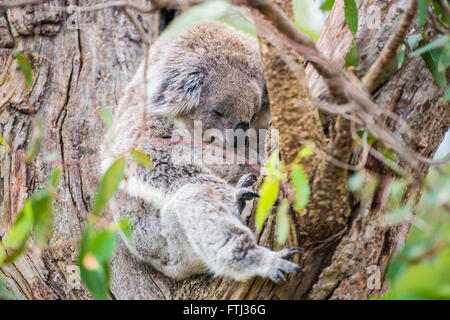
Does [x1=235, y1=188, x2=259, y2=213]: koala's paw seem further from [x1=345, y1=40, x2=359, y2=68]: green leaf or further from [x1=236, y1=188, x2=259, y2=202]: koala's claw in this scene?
[x1=345, y1=40, x2=359, y2=68]: green leaf

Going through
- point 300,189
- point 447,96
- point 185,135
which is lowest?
point 185,135

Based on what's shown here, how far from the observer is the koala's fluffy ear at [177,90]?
306 centimetres

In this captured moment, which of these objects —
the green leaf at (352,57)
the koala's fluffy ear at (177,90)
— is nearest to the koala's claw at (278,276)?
the green leaf at (352,57)

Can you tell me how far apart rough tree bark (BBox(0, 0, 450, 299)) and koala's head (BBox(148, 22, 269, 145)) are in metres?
0.64

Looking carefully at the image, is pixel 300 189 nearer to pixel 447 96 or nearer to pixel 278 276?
pixel 278 276

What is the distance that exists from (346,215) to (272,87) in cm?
64

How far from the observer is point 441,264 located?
4.30 ft

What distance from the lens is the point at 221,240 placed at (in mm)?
2457

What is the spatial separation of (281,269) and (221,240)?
39cm

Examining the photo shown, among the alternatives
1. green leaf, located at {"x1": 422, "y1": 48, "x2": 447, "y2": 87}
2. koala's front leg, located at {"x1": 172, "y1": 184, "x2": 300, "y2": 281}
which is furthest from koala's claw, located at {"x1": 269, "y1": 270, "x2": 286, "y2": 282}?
green leaf, located at {"x1": 422, "y1": 48, "x2": 447, "y2": 87}

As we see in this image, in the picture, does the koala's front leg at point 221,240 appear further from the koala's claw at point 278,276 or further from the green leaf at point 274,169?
the green leaf at point 274,169

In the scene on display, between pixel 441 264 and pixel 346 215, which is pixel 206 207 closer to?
pixel 346 215

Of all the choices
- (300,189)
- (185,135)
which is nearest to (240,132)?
(185,135)
